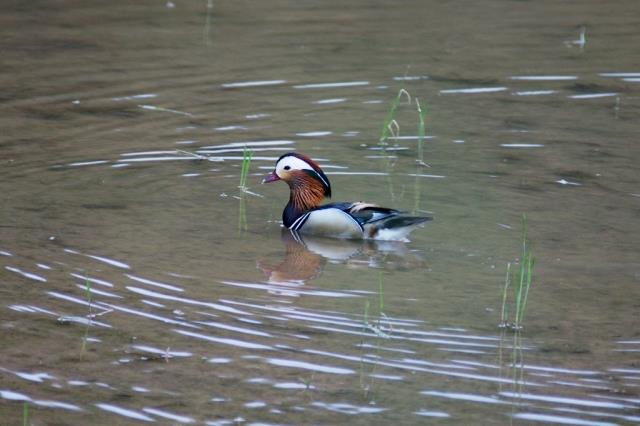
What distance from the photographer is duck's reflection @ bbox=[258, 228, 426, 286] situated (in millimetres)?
8578

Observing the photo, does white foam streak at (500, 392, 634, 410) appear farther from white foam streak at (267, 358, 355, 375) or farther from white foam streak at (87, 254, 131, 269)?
white foam streak at (87, 254, 131, 269)

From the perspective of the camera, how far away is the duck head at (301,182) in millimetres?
9852

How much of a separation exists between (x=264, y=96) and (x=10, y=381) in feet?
24.1

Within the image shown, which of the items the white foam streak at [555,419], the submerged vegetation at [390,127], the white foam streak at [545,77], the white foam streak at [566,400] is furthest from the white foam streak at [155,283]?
the white foam streak at [545,77]

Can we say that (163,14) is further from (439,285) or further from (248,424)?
(248,424)

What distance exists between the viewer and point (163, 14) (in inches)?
688

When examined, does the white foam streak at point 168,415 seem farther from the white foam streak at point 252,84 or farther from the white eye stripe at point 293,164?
the white foam streak at point 252,84

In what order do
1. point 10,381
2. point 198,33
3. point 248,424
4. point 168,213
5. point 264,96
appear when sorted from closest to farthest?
point 248,424 < point 10,381 < point 168,213 < point 264,96 < point 198,33

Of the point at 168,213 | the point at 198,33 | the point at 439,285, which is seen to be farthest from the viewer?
the point at 198,33

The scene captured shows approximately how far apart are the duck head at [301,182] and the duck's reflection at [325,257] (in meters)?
0.30

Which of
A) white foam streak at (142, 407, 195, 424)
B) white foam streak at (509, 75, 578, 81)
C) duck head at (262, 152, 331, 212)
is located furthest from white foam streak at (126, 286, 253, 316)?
white foam streak at (509, 75, 578, 81)

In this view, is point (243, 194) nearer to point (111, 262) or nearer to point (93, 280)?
point (111, 262)

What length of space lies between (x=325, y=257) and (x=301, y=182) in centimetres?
102

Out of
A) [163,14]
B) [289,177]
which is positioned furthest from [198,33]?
[289,177]
